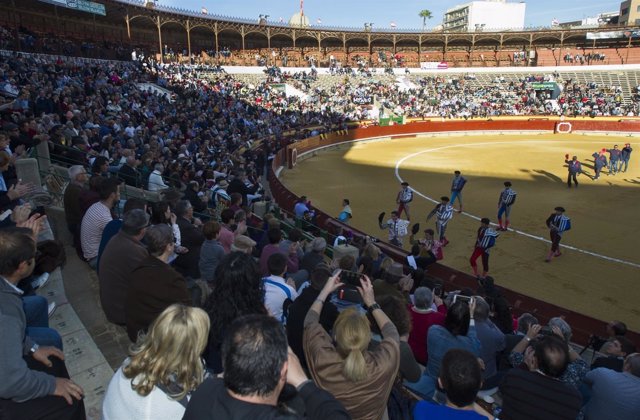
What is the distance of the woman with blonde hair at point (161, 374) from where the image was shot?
218 cm

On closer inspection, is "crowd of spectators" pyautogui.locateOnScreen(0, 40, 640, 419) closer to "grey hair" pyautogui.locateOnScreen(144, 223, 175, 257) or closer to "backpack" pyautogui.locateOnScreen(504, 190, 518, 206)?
"grey hair" pyautogui.locateOnScreen(144, 223, 175, 257)

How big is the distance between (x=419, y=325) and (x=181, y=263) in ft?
9.25

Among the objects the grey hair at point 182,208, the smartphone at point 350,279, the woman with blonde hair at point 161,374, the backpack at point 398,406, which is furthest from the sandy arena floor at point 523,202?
the woman with blonde hair at point 161,374

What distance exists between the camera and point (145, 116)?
18938 mm

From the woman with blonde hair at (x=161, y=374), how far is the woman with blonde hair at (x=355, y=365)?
2.30 ft

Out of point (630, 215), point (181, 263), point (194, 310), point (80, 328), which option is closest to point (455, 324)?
point (194, 310)

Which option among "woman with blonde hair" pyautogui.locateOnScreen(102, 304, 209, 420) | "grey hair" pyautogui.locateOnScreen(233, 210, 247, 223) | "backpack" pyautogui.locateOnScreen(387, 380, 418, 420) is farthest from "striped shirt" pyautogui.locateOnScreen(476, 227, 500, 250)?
"woman with blonde hair" pyautogui.locateOnScreen(102, 304, 209, 420)

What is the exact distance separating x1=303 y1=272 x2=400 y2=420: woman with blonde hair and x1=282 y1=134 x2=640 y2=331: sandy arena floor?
7919mm

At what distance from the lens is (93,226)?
5273 mm

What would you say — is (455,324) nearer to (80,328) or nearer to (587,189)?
(80,328)

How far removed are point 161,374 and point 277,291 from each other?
1.93 metres

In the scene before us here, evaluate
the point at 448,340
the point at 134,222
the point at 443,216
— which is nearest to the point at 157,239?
the point at 134,222

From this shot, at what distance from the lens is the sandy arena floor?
10.3 metres

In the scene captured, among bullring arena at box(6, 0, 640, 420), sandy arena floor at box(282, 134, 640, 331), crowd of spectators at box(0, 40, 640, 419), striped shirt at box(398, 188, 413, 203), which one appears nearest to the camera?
crowd of spectators at box(0, 40, 640, 419)
